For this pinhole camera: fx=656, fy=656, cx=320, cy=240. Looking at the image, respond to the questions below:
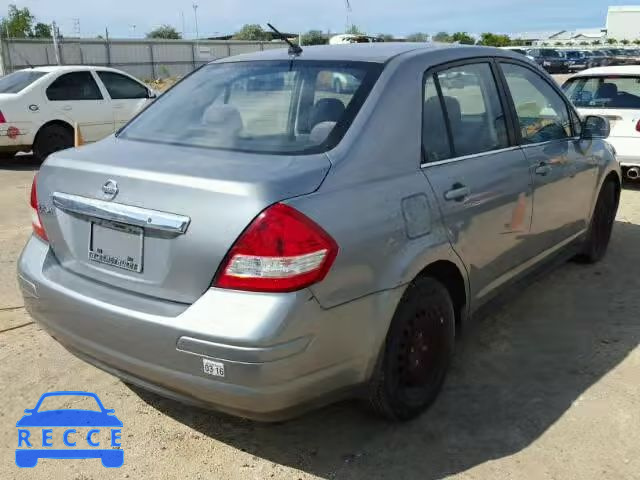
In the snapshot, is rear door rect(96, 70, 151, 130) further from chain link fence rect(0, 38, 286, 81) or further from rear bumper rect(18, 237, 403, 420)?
chain link fence rect(0, 38, 286, 81)

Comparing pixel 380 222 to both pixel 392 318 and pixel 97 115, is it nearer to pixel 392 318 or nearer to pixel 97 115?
pixel 392 318

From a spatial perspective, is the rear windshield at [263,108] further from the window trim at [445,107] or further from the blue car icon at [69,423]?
the blue car icon at [69,423]

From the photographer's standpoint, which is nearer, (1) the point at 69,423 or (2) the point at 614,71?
(1) the point at 69,423

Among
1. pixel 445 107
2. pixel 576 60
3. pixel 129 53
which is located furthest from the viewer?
pixel 576 60

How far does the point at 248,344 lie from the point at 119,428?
1189mm

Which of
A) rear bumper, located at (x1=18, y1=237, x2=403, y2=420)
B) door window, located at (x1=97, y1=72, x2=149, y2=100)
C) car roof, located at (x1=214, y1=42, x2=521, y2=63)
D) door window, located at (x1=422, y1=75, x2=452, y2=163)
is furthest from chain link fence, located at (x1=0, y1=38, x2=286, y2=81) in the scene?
rear bumper, located at (x1=18, y1=237, x2=403, y2=420)

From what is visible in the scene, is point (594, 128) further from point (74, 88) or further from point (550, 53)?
point (550, 53)

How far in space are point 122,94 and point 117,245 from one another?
967 cm

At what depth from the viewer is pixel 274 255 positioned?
2311 millimetres

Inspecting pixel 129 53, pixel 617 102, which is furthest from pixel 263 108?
pixel 129 53

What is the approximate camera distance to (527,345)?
3.95 meters

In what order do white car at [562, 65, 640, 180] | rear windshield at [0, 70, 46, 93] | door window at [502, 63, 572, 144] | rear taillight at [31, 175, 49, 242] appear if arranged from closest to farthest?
rear taillight at [31, 175, 49, 242] < door window at [502, 63, 572, 144] < white car at [562, 65, 640, 180] < rear windshield at [0, 70, 46, 93]

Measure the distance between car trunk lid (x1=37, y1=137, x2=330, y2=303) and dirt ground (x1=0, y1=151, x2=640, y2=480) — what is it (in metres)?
0.85

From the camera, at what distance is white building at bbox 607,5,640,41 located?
105000 mm
